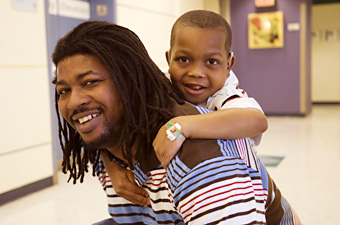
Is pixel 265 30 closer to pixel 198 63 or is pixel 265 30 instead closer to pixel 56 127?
pixel 56 127

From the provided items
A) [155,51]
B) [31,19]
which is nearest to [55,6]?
[31,19]

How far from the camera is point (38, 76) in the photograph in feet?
11.4

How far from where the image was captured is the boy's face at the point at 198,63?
1386 millimetres

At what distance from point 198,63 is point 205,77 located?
0.06m

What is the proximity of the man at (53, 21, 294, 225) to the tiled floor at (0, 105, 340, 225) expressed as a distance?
180 centimetres

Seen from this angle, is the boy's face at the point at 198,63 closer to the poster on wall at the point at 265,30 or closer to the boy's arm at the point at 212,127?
the boy's arm at the point at 212,127

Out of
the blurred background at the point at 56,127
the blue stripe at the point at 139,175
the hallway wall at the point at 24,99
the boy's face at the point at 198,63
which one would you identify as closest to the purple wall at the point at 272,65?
the blurred background at the point at 56,127

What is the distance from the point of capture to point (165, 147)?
3.19 ft

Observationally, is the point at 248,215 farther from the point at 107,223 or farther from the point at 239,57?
the point at 239,57

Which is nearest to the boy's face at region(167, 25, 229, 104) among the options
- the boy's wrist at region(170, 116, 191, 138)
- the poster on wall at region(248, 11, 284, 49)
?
the boy's wrist at region(170, 116, 191, 138)

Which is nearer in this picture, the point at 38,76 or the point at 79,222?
the point at 79,222

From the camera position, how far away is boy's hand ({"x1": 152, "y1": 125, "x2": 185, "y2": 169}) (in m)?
0.97

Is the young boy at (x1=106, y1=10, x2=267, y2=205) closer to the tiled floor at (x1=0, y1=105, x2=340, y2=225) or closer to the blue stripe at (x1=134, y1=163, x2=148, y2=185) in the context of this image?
the blue stripe at (x1=134, y1=163, x2=148, y2=185)

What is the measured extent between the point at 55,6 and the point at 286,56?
5184 millimetres
